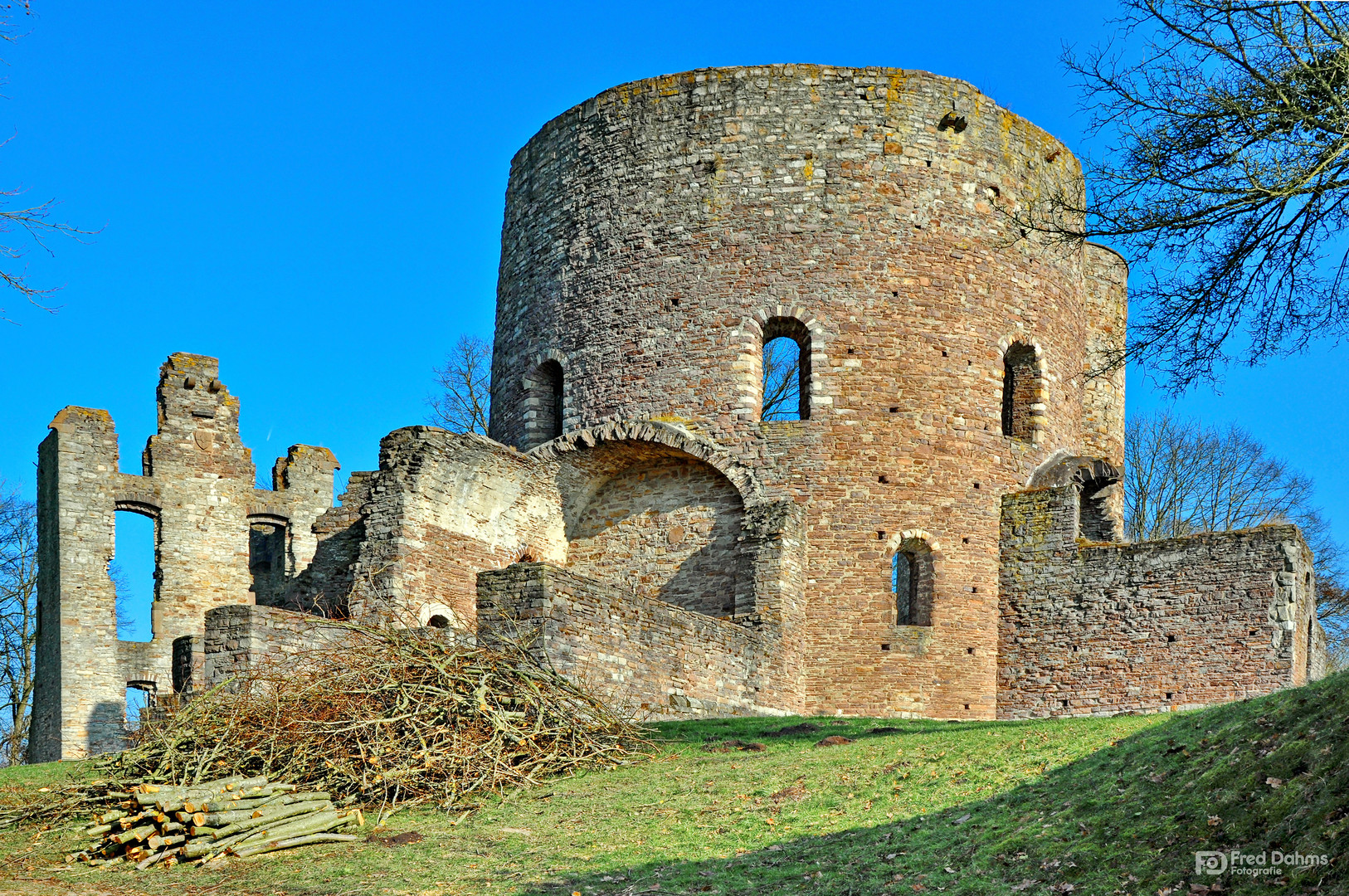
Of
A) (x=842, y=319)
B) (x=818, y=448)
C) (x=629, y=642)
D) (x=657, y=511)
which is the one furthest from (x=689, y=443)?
(x=629, y=642)

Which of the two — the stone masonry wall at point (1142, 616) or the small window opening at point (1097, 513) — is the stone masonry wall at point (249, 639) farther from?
the small window opening at point (1097, 513)

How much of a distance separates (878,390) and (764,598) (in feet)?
11.6

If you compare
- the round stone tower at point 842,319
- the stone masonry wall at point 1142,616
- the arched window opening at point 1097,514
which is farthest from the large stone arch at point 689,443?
the arched window opening at point 1097,514

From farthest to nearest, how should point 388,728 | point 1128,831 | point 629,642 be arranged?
point 629,642, point 388,728, point 1128,831

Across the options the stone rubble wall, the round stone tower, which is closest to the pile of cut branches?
the stone rubble wall

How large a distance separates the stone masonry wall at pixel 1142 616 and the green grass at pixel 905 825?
7018mm

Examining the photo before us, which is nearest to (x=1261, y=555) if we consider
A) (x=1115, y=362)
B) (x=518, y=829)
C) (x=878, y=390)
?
(x=878, y=390)

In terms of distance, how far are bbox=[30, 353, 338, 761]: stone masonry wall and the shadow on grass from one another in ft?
56.3

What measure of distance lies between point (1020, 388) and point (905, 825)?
13.3 metres

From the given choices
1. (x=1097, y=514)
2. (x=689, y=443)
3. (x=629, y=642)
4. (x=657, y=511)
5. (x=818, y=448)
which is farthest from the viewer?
(x=1097, y=514)

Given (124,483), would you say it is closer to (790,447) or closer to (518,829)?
(790,447)

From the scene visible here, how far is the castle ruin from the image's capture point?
62.3 ft

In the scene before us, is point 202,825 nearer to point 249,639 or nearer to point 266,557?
point 249,639

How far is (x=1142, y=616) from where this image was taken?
19.5m
